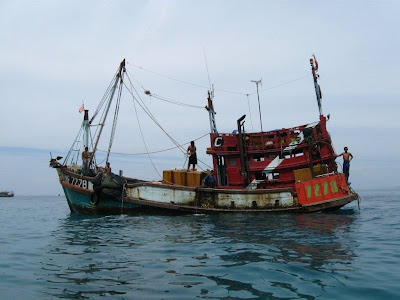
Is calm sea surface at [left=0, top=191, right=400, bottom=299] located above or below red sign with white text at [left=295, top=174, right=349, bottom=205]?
below

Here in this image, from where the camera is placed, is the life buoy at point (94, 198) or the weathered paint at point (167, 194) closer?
the weathered paint at point (167, 194)

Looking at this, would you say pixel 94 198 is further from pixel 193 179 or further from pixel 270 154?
pixel 270 154

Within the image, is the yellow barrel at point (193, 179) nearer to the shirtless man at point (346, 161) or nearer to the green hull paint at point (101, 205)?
the green hull paint at point (101, 205)

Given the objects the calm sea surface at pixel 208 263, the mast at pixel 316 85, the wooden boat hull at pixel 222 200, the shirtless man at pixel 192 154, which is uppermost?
the mast at pixel 316 85

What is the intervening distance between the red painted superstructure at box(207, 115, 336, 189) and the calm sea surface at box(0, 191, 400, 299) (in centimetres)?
515

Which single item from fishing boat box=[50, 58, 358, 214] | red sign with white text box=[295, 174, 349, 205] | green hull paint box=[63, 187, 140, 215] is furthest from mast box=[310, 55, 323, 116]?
green hull paint box=[63, 187, 140, 215]

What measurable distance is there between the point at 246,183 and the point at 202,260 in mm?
10736

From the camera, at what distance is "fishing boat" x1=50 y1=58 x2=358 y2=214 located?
17.6m

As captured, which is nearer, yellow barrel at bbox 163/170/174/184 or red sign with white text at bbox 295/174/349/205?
red sign with white text at bbox 295/174/349/205

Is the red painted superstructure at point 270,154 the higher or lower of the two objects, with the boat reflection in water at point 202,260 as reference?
higher

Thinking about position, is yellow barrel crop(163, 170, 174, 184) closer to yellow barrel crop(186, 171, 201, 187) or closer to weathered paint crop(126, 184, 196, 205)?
weathered paint crop(126, 184, 196, 205)

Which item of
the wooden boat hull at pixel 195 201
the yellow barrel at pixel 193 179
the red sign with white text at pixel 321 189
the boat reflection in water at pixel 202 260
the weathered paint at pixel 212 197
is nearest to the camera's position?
the boat reflection in water at pixel 202 260

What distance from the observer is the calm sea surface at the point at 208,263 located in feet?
19.9

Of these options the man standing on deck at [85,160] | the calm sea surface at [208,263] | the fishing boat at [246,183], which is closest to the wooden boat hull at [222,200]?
the fishing boat at [246,183]
